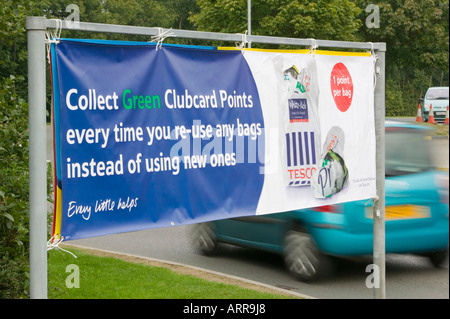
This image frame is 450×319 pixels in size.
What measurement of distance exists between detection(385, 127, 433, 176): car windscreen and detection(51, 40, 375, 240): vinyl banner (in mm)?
2130

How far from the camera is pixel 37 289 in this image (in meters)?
3.28

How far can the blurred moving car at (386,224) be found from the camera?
670cm

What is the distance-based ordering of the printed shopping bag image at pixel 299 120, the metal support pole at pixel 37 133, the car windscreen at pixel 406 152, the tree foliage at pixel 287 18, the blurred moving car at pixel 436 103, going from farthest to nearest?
the tree foliage at pixel 287 18, the blurred moving car at pixel 436 103, the car windscreen at pixel 406 152, the printed shopping bag image at pixel 299 120, the metal support pole at pixel 37 133

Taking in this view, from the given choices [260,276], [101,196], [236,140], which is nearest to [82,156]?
[101,196]

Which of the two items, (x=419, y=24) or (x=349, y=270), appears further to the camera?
(x=419, y=24)

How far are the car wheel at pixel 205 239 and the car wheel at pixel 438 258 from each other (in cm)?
237

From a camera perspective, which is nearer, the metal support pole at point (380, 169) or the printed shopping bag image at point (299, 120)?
the printed shopping bag image at point (299, 120)

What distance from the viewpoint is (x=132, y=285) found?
6.64 meters

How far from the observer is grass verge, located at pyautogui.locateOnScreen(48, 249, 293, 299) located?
20.4ft

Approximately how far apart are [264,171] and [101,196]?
3.95ft

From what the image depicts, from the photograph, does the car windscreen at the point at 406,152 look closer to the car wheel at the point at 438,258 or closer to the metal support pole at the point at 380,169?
the car wheel at the point at 438,258

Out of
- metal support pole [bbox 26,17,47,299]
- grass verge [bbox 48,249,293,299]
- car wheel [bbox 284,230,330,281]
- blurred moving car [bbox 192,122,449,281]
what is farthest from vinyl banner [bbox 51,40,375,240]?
grass verge [bbox 48,249,293,299]

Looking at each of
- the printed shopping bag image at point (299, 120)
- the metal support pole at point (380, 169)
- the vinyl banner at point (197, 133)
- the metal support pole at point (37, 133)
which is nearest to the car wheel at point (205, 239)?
the metal support pole at point (380, 169)

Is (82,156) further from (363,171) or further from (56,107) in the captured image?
(363,171)
